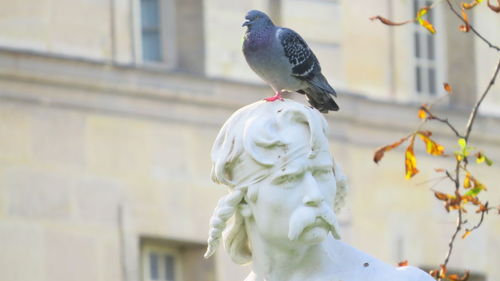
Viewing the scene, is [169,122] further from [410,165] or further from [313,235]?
[313,235]

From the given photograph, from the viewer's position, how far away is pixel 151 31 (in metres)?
37.5

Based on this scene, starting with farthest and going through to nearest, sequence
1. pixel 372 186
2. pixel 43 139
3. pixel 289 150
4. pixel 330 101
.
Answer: pixel 372 186
pixel 43 139
pixel 330 101
pixel 289 150

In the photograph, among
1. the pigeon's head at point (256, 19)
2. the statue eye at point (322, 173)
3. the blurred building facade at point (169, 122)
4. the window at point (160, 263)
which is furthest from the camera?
the window at point (160, 263)

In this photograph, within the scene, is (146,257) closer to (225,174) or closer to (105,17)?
(105,17)

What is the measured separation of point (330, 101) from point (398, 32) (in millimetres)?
21228

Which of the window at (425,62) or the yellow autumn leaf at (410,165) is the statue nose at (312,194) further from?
the window at (425,62)

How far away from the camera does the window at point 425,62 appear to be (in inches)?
1560

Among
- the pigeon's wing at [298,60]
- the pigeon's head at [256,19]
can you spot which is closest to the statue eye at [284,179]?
the pigeon's head at [256,19]

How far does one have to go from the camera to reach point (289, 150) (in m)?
13.7

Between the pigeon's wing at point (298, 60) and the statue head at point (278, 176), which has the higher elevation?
the statue head at point (278, 176)

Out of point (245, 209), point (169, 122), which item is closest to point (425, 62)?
point (169, 122)

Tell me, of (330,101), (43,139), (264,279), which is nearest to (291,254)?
(264,279)

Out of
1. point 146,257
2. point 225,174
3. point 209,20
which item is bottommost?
point 146,257

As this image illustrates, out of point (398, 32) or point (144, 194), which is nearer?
point (144, 194)
